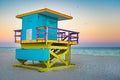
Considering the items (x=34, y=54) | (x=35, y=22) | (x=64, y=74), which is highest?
(x=35, y=22)

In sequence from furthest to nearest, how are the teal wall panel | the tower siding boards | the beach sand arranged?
1. the tower siding boards
2. the teal wall panel
3. the beach sand

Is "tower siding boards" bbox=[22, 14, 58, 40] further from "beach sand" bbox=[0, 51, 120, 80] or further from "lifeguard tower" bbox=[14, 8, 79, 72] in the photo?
"beach sand" bbox=[0, 51, 120, 80]

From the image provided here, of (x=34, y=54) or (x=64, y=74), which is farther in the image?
(x=34, y=54)

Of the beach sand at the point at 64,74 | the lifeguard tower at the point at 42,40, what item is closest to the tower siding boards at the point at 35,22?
the lifeguard tower at the point at 42,40

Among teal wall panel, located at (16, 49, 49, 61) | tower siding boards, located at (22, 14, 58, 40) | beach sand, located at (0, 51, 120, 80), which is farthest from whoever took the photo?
tower siding boards, located at (22, 14, 58, 40)

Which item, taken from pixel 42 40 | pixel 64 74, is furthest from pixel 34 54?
pixel 64 74

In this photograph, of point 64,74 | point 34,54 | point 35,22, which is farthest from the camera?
point 35,22

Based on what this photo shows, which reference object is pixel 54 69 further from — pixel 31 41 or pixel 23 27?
pixel 23 27

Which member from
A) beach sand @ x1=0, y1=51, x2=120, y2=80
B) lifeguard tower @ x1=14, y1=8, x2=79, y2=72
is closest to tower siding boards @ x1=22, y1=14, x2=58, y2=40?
lifeguard tower @ x1=14, y1=8, x2=79, y2=72

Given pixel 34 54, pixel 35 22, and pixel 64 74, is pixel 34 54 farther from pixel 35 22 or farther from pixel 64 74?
pixel 64 74

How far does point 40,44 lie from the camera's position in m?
12.2

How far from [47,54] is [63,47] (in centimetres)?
240

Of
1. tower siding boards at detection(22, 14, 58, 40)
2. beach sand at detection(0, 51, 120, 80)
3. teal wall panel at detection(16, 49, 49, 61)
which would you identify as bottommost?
beach sand at detection(0, 51, 120, 80)

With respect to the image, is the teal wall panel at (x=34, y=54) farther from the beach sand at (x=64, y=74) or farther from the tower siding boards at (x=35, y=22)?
the tower siding boards at (x=35, y=22)
